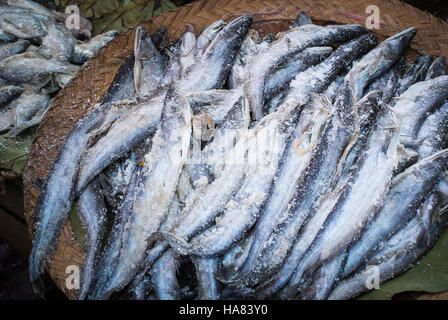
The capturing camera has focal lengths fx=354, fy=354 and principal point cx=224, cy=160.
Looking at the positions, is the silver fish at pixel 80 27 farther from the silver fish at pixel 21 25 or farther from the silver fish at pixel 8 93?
the silver fish at pixel 8 93

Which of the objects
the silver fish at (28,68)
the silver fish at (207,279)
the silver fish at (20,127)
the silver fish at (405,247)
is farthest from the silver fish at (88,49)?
the silver fish at (405,247)

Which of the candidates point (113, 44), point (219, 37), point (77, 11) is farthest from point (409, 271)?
point (77, 11)

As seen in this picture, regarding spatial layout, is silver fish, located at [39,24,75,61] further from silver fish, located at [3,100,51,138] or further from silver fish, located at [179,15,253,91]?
silver fish, located at [179,15,253,91]

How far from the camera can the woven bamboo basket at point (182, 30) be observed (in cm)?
279

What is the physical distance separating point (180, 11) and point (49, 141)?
1.68 metres

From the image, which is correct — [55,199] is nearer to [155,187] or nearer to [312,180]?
[155,187]

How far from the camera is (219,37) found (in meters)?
2.66

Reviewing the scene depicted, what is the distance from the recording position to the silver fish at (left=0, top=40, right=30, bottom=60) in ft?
12.3

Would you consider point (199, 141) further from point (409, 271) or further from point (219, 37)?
point (409, 271)

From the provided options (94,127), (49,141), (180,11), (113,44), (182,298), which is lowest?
(182,298)

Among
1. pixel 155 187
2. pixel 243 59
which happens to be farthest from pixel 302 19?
pixel 155 187

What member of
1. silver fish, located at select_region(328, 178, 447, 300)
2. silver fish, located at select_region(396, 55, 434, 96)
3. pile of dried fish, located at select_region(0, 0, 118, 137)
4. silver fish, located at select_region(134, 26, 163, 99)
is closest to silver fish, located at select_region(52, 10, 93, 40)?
pile of dried fish, located at select_region(0, 0, 118, 137)

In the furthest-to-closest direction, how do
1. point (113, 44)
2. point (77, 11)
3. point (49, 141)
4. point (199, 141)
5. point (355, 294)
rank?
point (77, 11) → point (113, 44) → point (49, 141) → point (199, 141) → point (355, 294)

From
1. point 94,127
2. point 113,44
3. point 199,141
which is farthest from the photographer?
point 113,44
